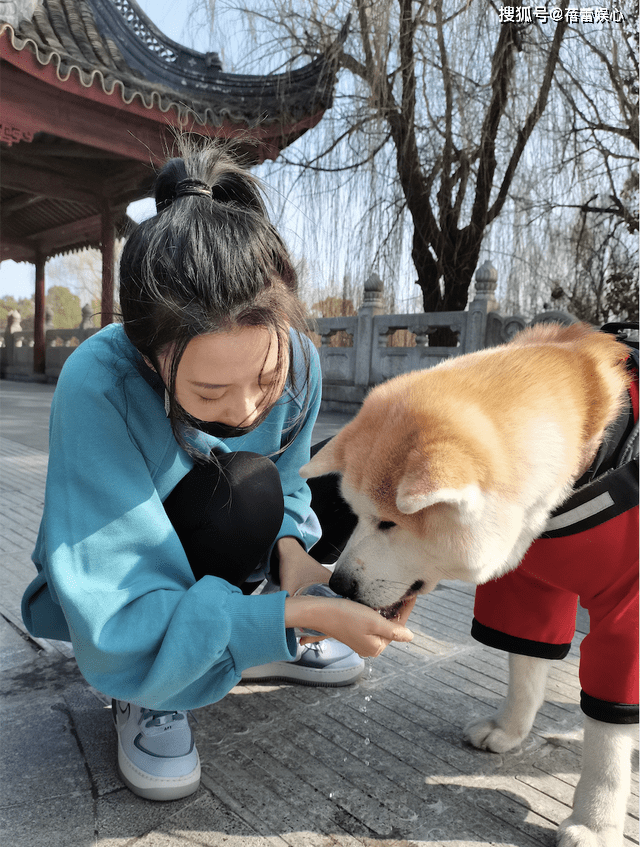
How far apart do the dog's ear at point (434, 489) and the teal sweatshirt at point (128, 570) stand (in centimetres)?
32

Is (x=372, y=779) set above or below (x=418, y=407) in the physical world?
below

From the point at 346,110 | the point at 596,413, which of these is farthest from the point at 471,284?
the point at 596,413

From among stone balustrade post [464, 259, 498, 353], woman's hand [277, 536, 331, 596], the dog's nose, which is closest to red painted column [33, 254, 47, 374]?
stone balustrade post [464, 259, 498, 353]

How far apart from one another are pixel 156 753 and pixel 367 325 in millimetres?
7763

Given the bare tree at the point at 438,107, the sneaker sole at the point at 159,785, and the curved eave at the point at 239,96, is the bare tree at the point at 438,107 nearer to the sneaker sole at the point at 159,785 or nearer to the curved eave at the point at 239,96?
the curved eave at the point at 239,96

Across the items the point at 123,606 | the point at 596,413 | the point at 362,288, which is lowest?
the point at 123,606

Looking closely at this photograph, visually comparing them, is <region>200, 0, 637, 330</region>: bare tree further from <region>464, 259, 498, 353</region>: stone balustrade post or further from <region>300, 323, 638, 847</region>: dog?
<region>300, 323, 638, 847</region>: dog

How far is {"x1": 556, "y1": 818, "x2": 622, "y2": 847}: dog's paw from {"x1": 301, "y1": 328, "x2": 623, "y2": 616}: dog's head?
1.68 ft

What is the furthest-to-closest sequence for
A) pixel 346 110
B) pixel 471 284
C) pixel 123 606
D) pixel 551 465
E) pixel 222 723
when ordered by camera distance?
pixel 471 284, pixel 346 110, pixel 222 723, pixel 551 465, pixel 123 606

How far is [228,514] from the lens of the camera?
155 centimetres

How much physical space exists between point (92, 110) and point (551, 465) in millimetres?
7814

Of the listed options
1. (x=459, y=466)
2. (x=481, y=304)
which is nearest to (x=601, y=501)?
(x=459, y=466)

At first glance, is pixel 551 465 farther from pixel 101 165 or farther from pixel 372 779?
pixel 101 165

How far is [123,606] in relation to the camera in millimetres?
1252
